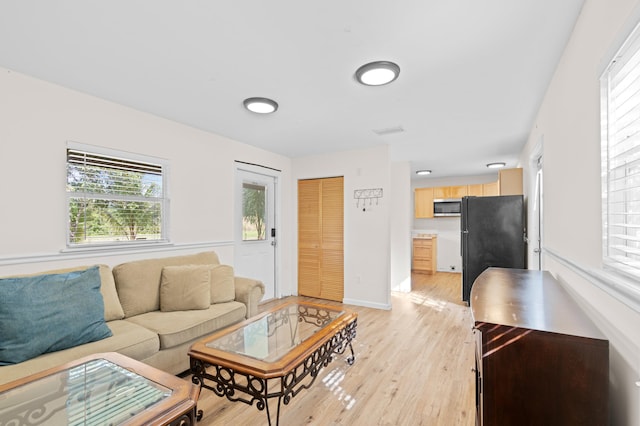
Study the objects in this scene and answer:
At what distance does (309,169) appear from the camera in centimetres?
486

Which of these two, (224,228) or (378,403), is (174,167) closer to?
(224,228)

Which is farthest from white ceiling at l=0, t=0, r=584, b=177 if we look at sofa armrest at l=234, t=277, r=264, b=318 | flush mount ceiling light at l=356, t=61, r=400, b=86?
sofa armrest at l=234, t=277, r=264, b=318

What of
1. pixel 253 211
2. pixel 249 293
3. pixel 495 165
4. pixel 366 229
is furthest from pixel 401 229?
pixel 249 293

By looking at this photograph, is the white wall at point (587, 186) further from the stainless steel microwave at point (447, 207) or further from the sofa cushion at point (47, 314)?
the stainless steel microwave at point (447, 207)

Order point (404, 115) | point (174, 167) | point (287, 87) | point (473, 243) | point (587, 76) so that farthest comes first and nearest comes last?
point (473, 243) < point (174, 167) < point (404, 115) < point (287, 87) < point (587, 76)

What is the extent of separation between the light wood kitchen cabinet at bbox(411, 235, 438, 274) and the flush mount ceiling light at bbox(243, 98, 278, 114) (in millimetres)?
5222

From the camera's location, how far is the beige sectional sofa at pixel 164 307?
2.00 m

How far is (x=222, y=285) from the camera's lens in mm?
2912

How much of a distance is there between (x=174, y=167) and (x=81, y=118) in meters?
0.90

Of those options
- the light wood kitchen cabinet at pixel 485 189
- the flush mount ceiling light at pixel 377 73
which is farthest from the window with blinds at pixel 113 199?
the light wood kitchen cabinet at pixel 485 189

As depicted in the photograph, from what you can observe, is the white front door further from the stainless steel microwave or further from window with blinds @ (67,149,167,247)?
the stainless steel microwave

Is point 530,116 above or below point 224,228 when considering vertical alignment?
above

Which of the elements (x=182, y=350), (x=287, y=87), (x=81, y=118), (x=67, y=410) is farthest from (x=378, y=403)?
(x=81, y=118)

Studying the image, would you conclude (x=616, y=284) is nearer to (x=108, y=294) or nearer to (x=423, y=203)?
(x=108, y=294)
